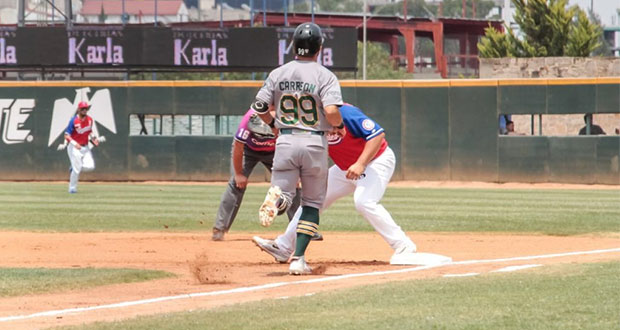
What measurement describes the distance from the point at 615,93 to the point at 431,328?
20.8 m

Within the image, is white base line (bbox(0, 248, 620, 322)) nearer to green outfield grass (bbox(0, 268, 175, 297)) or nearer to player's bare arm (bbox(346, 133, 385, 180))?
player's bare arm (bbox(346, 133, 385, 180))

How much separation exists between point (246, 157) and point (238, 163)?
1065mm

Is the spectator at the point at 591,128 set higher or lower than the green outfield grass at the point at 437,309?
higher

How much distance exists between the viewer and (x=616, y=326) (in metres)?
5.79

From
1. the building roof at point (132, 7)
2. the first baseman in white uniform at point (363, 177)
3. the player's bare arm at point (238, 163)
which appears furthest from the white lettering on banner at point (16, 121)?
the building roof at point (132, 7)

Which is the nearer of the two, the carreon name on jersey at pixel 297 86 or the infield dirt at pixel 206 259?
the infield dirt at pixel 206 259

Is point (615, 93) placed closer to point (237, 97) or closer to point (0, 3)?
point (237, 97)

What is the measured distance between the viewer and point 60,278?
8.58 meters

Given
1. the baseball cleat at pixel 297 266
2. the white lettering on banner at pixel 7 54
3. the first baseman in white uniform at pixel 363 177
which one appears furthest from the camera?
the white lettering on banner at pixel 7 54

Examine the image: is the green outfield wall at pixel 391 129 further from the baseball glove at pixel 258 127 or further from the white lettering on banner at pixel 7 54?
the baseball glove at pixel 258 127

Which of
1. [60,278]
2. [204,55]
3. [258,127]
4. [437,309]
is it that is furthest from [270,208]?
[204,55]

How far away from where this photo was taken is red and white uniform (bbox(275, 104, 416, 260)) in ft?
29.5

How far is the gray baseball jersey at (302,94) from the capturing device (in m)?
8.12

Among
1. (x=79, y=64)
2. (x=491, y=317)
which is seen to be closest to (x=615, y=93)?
(x=79, y=64)
